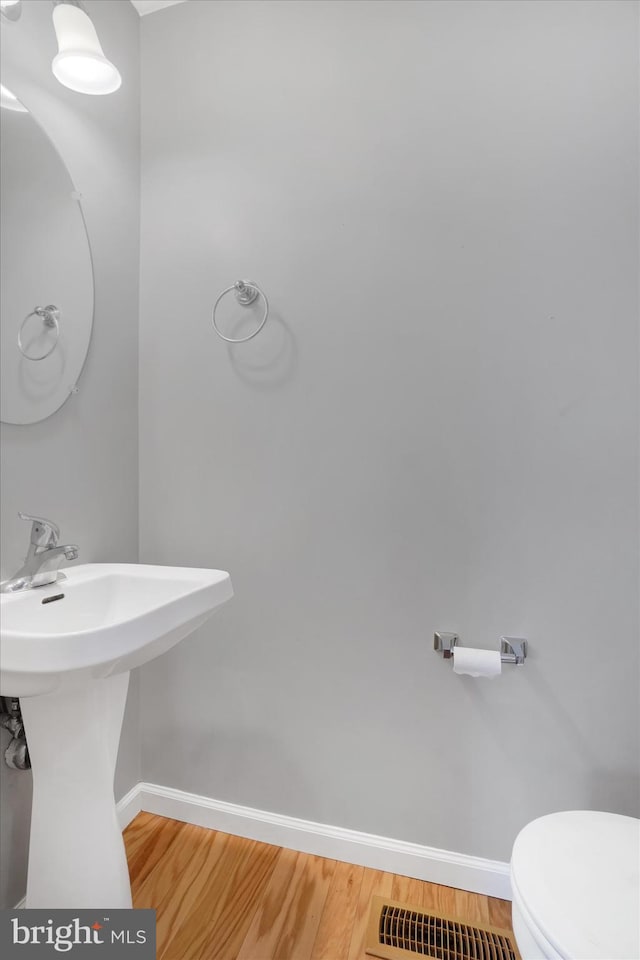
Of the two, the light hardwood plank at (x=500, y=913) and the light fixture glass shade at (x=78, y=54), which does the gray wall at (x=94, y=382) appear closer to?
the light fixture glass shade at (x=78, y=54)

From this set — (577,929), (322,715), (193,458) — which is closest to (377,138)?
(193,458)

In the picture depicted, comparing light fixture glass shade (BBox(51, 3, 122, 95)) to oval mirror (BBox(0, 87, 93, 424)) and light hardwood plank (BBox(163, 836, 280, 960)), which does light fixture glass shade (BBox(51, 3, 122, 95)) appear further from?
light hardwood plank (BBox(163, 836, 280, 960))

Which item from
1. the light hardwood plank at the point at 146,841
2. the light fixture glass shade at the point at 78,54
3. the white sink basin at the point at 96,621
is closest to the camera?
the white sink basin at the point at 96,621

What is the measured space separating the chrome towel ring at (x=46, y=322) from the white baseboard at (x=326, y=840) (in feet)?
4.41

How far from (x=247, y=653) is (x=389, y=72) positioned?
5.54ft

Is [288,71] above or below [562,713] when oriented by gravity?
above

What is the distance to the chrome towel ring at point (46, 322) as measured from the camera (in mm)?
1214

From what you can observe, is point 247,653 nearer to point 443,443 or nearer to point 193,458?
point 193,458

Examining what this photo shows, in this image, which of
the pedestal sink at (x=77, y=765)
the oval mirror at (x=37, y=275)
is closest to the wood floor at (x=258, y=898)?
the pedestal sink at (x=77, y=765)

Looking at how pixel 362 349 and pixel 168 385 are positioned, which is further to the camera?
pixel 168 385

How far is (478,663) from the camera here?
1.25 metres

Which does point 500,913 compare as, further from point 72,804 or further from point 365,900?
point 72,804

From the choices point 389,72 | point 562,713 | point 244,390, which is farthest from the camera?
point 244,390

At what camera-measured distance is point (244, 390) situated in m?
1.52
